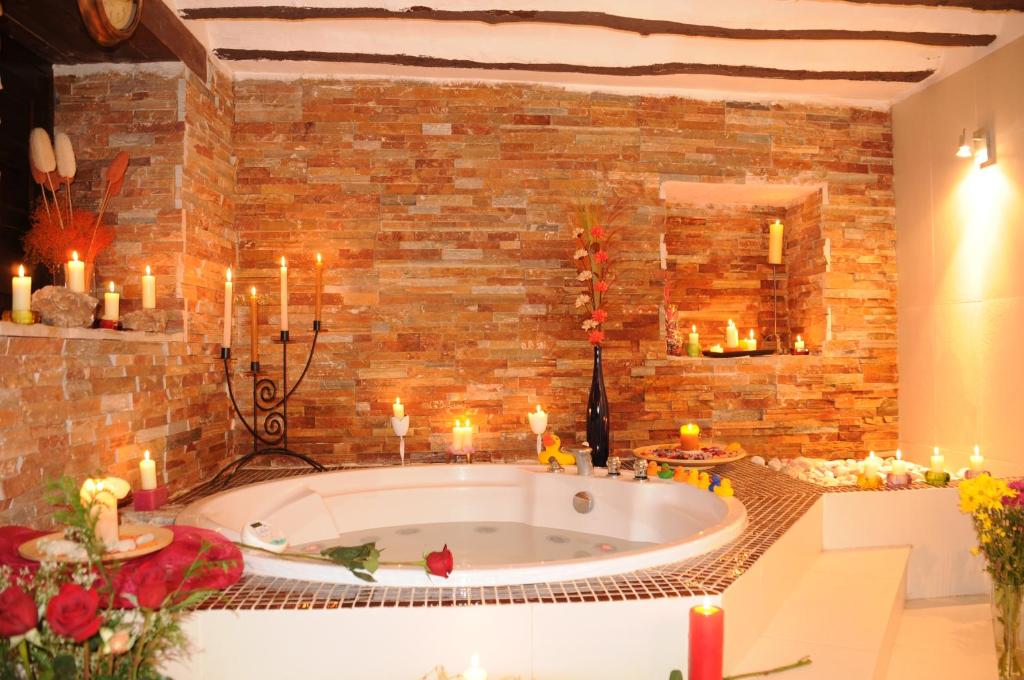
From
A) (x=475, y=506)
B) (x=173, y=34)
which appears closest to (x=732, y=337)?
(x=475, y=506)

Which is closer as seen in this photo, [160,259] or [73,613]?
[73,613]

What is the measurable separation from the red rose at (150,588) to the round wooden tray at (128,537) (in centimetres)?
25

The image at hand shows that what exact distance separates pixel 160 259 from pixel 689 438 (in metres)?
2.32

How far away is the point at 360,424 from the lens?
3092 mm

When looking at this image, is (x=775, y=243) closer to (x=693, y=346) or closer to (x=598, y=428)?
(x=693, y=346)

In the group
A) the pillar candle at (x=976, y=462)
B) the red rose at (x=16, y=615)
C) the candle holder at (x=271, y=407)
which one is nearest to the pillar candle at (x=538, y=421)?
the candle holder at (x=271, y=407)

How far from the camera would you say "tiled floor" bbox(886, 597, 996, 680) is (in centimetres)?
185

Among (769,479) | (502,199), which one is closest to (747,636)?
(769,479)

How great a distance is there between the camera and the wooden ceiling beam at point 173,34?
2.36m

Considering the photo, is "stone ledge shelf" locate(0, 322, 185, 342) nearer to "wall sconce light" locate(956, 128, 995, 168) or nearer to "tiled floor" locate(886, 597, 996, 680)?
"tiled floor" locate(886, 597, 996, 680)

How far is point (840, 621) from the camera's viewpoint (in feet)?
5.63

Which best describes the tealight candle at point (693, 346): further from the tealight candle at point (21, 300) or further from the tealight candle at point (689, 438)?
the tealight candle at point (21, 300)

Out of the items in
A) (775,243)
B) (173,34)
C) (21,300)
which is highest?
(173,34)

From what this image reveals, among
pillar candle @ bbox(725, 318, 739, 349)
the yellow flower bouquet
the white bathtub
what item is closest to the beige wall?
pillar candle @ bbox(725, 318, 739, 349)
